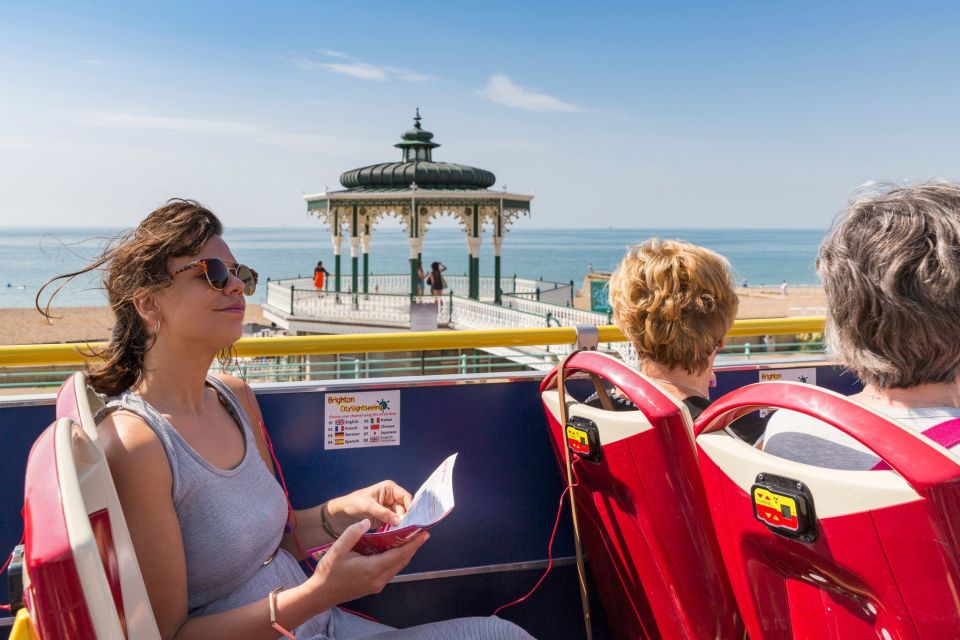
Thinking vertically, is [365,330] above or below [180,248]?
below

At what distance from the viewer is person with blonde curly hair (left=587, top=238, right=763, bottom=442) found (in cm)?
223

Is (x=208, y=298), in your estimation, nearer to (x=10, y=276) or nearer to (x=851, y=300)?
(x=851, y=300)

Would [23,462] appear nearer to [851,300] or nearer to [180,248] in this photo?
[180,248]

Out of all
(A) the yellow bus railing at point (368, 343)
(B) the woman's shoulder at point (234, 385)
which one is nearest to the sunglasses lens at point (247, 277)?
(B) the woman's shoulder at point (234, 385)

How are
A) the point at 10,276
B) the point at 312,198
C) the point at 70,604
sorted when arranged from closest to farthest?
the point at 70,604, the point at 312,198, the point at 10,276

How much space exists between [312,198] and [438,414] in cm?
1933

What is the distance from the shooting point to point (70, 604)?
1.00 m

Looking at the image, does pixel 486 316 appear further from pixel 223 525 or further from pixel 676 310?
pixel 223 525

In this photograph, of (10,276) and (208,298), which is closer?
(208,298)

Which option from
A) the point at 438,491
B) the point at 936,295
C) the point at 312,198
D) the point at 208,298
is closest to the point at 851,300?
the point at 936,295

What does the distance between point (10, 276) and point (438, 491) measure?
349ft

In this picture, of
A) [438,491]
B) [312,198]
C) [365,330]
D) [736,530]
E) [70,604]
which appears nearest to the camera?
[70,604]

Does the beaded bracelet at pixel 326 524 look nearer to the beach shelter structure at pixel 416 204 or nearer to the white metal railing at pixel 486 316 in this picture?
the white metal railing at pixel 486 316

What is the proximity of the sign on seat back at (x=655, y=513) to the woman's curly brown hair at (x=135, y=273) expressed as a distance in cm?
105
